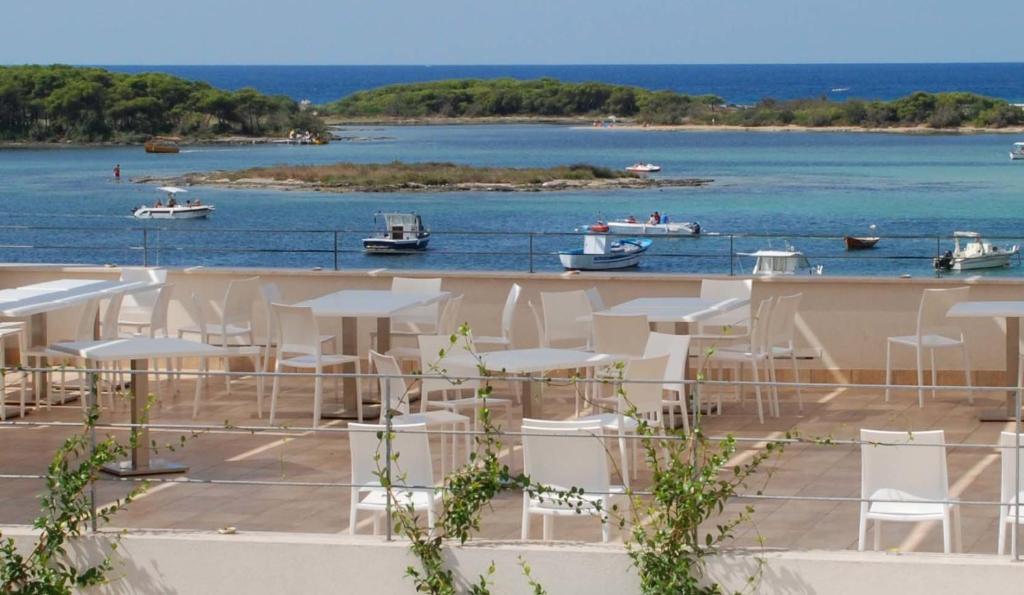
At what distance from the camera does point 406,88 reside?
110938 millimetres

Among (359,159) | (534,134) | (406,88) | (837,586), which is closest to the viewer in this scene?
(837,586)

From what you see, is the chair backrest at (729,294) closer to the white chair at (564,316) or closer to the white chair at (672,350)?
the white chair at (564,316)

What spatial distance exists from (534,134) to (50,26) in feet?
122

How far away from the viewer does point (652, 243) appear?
5350cm

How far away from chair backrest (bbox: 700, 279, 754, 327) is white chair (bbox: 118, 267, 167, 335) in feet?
11.1

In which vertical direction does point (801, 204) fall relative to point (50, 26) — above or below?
below

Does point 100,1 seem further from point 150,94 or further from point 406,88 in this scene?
point 406,88

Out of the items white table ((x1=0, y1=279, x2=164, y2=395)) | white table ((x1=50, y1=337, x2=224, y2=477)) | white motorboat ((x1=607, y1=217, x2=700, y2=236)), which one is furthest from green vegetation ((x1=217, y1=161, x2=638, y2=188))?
white table ((x1=50, y1=337, x2=224, y2=477))

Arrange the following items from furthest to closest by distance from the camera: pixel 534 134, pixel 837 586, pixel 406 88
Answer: pixel 406 88 → pixel 534 134 → pixel 837 586

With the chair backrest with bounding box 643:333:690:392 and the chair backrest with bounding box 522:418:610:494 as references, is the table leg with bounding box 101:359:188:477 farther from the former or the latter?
the chair backrest with bounding box 522:418:610:494

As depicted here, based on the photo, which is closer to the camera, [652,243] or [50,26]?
[652,243]

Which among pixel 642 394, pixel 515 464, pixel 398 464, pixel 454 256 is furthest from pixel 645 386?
pixel 454 256

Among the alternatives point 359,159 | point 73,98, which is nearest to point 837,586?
point 359,159

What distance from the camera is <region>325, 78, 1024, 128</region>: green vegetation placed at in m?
93.4
